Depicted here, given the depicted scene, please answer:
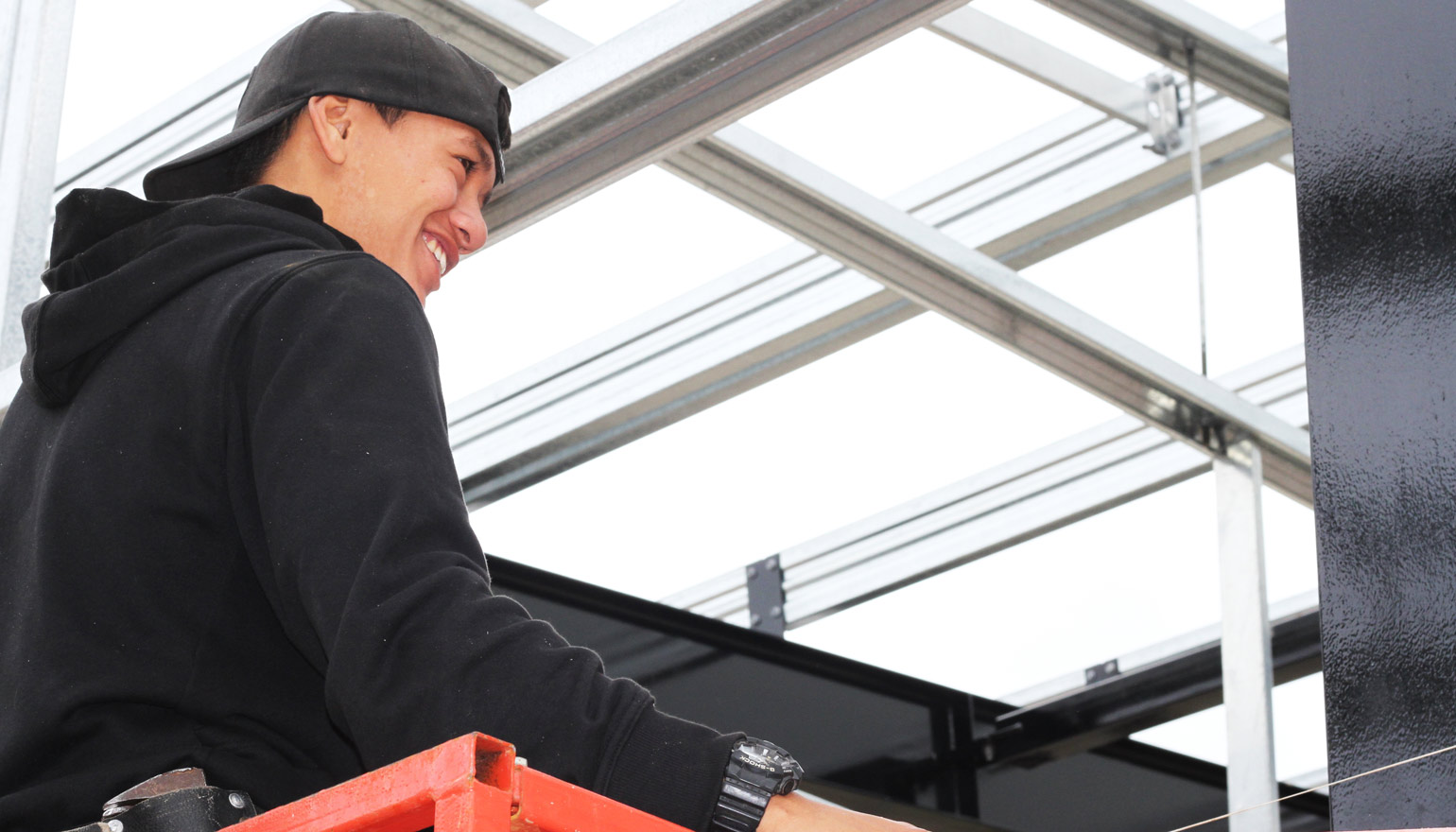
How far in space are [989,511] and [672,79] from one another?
296cm

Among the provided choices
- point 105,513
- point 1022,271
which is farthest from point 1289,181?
point 105,513

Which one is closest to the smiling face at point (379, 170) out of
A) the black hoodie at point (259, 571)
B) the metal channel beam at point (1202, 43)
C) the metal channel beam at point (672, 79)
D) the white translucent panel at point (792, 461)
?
the black hoodie at point (259, 571)

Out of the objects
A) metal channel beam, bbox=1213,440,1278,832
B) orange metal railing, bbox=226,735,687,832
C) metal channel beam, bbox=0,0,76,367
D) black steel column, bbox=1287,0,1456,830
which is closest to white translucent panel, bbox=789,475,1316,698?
metal channel beam, bbox=1213,440,1278,832

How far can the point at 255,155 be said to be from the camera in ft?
6.41

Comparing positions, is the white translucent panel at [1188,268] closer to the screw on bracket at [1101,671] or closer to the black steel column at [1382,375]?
the screw on bracket at [1101,671]

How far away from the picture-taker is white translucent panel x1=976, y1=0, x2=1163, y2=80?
15.4ft

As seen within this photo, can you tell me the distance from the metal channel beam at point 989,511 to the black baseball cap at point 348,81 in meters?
3.92

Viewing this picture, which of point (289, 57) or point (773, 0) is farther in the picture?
point (773, 0)

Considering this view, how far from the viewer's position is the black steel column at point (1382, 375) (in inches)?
75.2

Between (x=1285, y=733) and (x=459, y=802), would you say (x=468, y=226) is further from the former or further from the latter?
(x=1285, y=733)

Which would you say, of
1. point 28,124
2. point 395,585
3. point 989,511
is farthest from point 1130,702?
point 395,585

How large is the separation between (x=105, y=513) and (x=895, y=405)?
3.99 metres

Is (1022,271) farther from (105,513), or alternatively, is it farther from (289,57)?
(105,513)

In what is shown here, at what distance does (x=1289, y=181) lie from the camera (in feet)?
17.0
